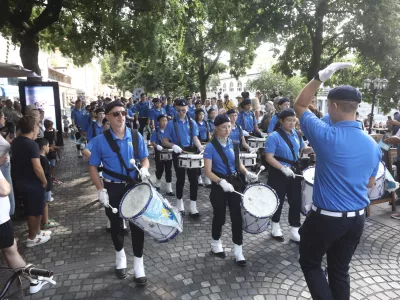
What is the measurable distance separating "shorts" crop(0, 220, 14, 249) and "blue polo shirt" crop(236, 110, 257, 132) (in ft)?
23.1

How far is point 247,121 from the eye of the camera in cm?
933

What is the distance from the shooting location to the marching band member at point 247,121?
926 centimetres

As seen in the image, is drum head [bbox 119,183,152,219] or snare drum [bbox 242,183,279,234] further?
snare drum [bbox 242,183,279,234]

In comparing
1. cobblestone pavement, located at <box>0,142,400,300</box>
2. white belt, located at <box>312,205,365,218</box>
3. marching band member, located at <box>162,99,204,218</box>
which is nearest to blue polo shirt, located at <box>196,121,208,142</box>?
marching band member, located at <box>162,99,204,218</box>

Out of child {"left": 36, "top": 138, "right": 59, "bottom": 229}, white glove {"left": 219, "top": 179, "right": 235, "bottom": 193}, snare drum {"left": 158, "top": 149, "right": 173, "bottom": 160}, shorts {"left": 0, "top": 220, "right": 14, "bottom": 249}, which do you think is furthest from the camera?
snare drum {"left": 158, "top": 149, "right": 173, "bottom": 160}

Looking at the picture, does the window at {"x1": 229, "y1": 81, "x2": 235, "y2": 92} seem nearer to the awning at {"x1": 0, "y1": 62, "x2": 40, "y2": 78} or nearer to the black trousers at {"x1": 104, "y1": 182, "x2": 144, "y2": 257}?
the awning at {"x1": 0, "y1": 62, "x2": 40, "y2": 78}

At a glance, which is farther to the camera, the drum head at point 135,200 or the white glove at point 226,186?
the white glove at point 226,186

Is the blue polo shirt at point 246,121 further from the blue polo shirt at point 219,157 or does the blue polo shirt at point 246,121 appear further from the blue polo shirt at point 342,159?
the blue polo shirt at point 342,159

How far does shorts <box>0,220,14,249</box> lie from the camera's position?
10.0 ft

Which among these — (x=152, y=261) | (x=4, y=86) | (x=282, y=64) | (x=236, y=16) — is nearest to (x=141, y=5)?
(x=236, y=16)

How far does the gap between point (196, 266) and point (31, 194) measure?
268 cm

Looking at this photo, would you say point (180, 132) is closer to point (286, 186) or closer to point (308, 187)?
point (286, 186)

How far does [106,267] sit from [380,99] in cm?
2720

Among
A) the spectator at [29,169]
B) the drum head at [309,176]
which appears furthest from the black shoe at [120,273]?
the drum head at [309,176]
